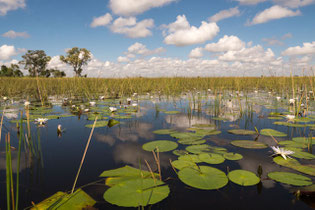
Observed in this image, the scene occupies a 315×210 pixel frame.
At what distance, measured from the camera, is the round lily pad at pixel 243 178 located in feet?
4.03

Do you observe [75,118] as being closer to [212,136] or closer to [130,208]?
[212,136]

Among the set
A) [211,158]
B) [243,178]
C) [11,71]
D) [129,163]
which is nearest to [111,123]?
[129,163]

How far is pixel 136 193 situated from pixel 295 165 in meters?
1.32

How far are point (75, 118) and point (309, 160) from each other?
10.9 ft

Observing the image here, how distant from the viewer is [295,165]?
4.82 feet

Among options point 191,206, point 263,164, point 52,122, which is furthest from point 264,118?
point 52,122

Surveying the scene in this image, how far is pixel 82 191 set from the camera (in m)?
1.15

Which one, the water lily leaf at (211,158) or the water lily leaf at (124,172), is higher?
the water lily leaf at (211,158)

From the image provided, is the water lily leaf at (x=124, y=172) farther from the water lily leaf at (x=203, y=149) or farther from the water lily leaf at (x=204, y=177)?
the water lily leaf at (x=203, y=149)

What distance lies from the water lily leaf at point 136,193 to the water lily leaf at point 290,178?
0.81 metres

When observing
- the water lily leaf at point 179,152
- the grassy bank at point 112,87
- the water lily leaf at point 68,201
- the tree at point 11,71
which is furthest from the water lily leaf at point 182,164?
the tree at point 11,71

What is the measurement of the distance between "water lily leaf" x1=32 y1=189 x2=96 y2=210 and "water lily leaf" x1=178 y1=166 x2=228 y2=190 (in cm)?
64

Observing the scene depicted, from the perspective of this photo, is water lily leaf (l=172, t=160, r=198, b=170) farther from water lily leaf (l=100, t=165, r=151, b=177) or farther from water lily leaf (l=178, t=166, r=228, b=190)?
water lily leaf (l=100, t=165, r=151, b=177)

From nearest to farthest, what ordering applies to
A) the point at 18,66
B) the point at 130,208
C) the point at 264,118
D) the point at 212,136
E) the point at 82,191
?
1. the point at 130,208
2. the point at 82,191
3. the point at 212,136
4. the point at 264,118
5. the point at 18,66
